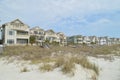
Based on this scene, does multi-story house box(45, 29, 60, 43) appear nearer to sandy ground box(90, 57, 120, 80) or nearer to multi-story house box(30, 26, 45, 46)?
multi-story house box(30, 26, 45, 46)

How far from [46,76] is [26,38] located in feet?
160

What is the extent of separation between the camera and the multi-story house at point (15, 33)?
5394 centimetres

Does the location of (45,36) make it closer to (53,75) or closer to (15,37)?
(15,37)

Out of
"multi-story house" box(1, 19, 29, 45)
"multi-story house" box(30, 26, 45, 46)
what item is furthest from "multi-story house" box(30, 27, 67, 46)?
"multi-story house" box(1, 19, 29, 45)

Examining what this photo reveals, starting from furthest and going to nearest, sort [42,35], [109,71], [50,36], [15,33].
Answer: [50,36] → [42,35] → [15,33] → [109,71]

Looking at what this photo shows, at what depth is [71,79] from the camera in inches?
438

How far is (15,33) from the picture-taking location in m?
56.0

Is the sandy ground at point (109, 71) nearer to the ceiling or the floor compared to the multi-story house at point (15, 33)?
nearer to the floor

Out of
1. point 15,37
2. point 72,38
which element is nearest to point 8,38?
point 15,37

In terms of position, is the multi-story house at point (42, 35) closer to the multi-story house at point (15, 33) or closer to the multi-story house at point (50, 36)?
the multi-story house at point (50, 36)

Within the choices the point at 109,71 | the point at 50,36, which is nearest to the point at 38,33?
the point at 50,36

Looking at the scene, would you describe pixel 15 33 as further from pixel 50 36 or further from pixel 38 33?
pixel 50 36

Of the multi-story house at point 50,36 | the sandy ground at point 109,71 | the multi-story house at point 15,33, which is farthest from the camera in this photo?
the multi-story house at point 50,36

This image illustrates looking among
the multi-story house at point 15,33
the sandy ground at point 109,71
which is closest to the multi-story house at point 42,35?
the multi-story house at point 15,33
